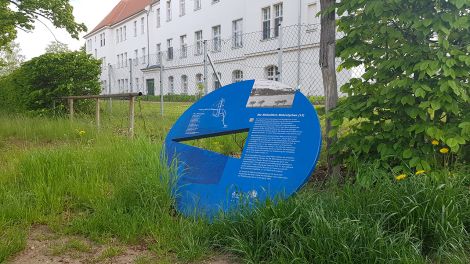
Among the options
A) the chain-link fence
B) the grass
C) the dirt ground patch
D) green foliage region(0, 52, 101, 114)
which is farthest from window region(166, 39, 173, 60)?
the dirt ground patch

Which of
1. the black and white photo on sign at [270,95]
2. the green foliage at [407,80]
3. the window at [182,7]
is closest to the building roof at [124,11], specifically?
the window at [182,7]

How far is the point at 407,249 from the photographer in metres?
2.68

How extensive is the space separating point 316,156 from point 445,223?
A: 1210 millimetres

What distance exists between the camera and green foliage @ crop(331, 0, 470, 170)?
3.45 meters

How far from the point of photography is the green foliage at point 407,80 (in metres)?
3.45

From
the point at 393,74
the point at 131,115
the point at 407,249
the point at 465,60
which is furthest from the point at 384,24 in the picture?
the point at 131,115

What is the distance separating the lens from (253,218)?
10.3 feet

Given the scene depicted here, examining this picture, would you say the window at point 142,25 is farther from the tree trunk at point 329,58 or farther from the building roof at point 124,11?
the tree trunk at point 329,58

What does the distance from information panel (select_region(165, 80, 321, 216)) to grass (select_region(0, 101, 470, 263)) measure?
270 millimetres

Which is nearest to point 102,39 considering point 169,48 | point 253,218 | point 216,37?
point 169,48

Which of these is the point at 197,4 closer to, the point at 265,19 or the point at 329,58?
the point at 265,19

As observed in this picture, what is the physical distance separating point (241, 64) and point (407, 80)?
2446 centimetres

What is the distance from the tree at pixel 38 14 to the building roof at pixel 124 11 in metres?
30.0

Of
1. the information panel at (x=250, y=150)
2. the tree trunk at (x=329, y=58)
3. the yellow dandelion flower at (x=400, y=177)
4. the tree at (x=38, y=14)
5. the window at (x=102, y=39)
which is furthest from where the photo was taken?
the window at (x=102, y=39)
